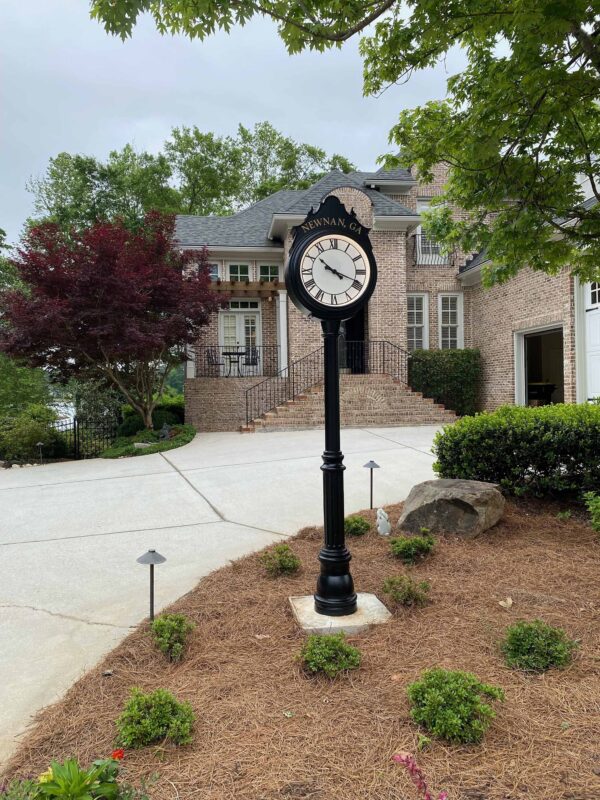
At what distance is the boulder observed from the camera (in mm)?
4621

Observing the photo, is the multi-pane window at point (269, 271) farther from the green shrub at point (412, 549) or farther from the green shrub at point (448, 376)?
the green shrub at point (412, 549)

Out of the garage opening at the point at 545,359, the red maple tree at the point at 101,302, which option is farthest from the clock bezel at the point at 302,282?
the garage opening at the point at 545,359

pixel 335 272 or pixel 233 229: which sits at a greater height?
pixel 233 229

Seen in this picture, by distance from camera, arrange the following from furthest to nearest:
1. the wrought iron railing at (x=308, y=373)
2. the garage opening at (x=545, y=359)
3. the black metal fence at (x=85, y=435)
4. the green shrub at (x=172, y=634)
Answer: the garage opening at (x=545, y=359), the wrought iron railing at (x=308, y=373), the black metal fence at (x=85, y=435), the green shrub at (x=172, y=634)

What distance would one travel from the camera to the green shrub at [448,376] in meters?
16.7

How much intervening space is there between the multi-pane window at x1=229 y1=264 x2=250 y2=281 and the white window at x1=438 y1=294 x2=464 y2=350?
21.4 ft

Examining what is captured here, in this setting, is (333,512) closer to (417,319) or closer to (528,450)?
(528,450)

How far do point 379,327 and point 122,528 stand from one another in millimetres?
11975

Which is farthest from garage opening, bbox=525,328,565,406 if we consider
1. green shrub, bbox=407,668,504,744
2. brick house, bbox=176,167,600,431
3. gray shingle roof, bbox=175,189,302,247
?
green shrub, bbox=407,668,504,744

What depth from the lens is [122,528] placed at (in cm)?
565

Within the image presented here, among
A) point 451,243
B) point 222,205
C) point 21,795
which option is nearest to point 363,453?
point 451,243

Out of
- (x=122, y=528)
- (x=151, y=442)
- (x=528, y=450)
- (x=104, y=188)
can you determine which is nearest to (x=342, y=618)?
(x=528, y=450)

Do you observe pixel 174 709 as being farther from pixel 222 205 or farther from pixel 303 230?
pixel 222 205

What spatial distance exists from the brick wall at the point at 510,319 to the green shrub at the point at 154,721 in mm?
12212
